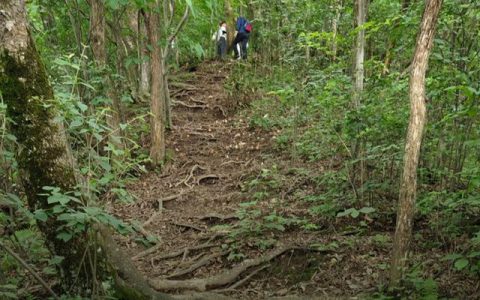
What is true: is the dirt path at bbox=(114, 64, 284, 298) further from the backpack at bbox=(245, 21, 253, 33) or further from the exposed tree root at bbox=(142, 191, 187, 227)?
the backpack at bbox=(245, 21, 253, 33)

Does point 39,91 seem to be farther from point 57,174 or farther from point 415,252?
point 415,252

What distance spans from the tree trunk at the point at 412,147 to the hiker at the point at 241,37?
38.9ft

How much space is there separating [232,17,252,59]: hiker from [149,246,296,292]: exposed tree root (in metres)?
11.3

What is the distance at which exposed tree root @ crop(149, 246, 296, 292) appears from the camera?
168 inches

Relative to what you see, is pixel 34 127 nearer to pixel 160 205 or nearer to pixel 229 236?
pixel 229 236

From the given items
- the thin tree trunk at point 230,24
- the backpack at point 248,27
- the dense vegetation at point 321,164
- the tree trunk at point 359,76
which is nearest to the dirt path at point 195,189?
the dense vegetation at point 321,164

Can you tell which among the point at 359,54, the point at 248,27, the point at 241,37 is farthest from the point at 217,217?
the point at 241,37

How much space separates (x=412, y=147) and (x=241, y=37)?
1260 centimetres

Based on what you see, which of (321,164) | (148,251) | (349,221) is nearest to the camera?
(349,221)

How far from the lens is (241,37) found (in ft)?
50.6

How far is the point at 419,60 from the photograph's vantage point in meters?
3.53

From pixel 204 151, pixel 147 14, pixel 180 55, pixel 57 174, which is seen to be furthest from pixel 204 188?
pixel 180 55

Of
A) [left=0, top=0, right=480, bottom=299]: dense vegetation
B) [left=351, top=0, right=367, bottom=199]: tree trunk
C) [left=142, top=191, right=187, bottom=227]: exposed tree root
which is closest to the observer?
[left=0, top=0, right=480, bottom=299]: dense vegetation

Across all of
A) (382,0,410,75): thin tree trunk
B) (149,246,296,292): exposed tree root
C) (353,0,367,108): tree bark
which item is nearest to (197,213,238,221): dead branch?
(149,246,296,292): exposed tree root
